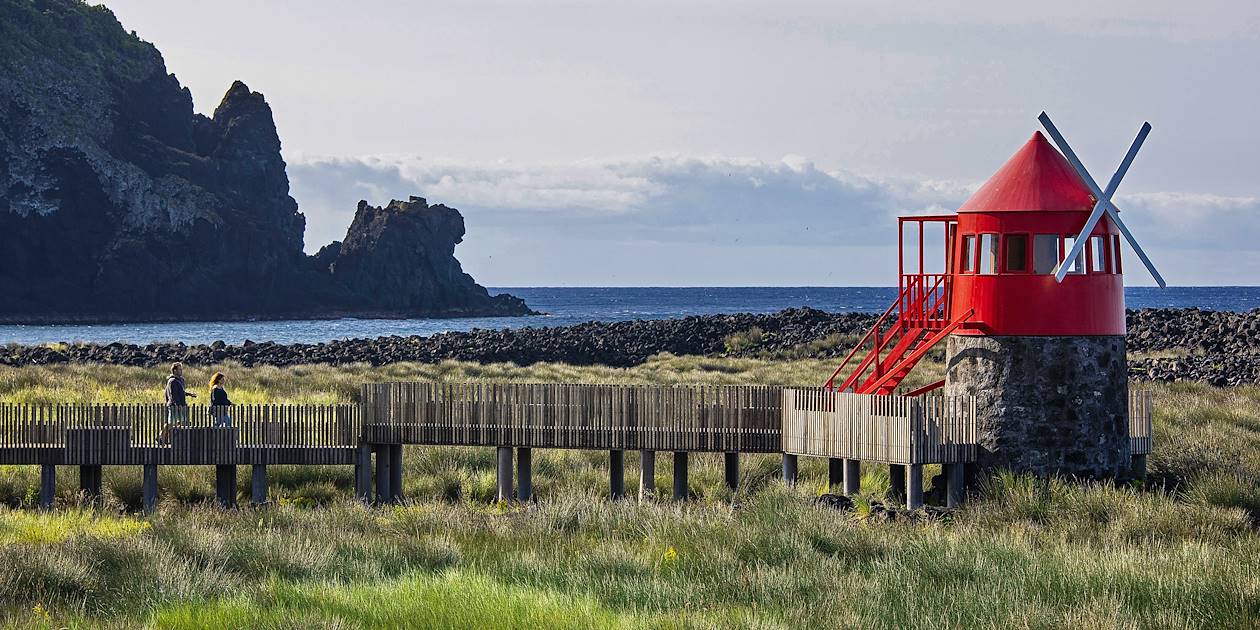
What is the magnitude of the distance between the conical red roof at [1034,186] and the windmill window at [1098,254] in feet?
1.73

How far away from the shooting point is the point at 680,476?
26891mm

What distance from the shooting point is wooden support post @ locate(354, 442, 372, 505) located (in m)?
27.3

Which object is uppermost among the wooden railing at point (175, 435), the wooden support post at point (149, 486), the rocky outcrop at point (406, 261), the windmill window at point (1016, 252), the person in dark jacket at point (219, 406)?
the rocky outcrop at point (406, 261)

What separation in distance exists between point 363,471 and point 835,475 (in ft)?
26.8

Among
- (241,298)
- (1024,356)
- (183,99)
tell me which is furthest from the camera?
(183,99)

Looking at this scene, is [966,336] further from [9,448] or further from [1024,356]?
[9,448]

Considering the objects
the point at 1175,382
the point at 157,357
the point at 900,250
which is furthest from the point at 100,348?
the point at 900,250

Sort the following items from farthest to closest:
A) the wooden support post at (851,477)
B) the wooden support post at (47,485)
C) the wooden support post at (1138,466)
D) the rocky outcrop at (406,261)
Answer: the rocky outcrop at (406,261)
the wooden support post at (47,485)
the wooden support post at (1138,466)
the wooden support post at (851,477)

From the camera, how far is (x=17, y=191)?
16138cm

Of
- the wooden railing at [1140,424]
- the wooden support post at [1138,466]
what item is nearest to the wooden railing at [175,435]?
the wooden support post at [1138,466]

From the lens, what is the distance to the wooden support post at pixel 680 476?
2681cm

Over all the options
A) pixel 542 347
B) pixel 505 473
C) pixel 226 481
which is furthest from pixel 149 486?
pixel 542 347

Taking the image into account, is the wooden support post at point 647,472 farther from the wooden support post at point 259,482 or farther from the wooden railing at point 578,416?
the wooden support post at point 259,482

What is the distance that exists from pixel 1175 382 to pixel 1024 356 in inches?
1019
